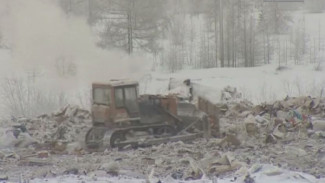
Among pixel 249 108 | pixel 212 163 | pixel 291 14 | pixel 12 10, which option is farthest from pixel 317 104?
pixel 291 14

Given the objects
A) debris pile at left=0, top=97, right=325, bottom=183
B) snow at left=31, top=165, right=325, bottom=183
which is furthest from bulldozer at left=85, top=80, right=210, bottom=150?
snow at left=31, top=165, right=325, bottom=183

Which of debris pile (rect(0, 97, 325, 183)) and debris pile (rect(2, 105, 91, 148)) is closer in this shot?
debris pile (rect(0, 97, 325, 183))

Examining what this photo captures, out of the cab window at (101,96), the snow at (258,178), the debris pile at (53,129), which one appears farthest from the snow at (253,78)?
the snow at (258,178)

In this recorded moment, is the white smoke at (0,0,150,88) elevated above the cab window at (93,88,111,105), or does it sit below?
above

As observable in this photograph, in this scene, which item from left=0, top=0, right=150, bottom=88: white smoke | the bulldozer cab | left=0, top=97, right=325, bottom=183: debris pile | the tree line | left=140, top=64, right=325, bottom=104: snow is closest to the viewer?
left=0, top=97, right=325, bottom=183: debris pile

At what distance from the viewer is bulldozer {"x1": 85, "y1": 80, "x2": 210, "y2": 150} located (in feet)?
47.9

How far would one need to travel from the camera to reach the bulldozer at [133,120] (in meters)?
14.6

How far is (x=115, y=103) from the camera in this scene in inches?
586

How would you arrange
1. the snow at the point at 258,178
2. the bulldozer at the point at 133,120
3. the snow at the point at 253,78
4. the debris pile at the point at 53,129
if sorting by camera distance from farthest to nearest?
the snow at the point at 253,78 → the debris pile at the point at 53,129 → the bulldozer at the point at 133,120 → the snow at the point at 258,178

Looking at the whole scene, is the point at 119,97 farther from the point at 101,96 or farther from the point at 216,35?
the point at 216,35

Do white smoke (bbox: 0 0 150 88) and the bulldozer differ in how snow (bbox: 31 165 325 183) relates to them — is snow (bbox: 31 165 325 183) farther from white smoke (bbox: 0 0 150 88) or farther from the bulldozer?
white smoke (bbox: 0 0 150 88)

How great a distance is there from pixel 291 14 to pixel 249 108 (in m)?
39.3

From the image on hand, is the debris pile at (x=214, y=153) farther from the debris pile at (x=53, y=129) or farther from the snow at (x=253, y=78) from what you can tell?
the snow at (x=253, y=78)

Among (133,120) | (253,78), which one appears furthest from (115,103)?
(253,78)
